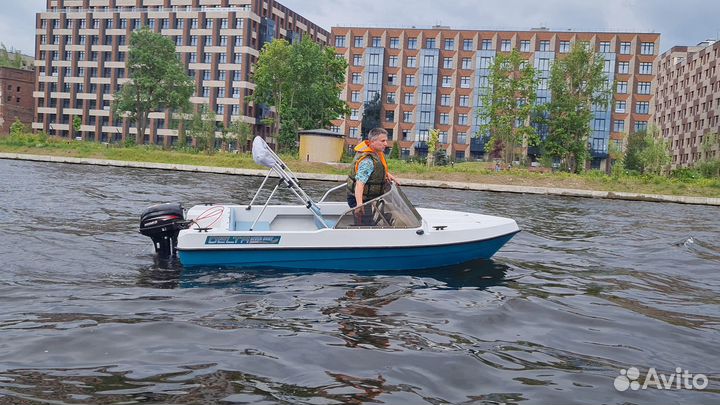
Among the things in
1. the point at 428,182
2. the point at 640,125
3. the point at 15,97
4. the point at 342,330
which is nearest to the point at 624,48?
the point at 640,125

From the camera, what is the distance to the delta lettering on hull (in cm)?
872

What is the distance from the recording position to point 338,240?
356 inches

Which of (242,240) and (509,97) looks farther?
(509,97)

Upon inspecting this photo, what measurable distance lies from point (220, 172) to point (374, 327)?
1571 inches

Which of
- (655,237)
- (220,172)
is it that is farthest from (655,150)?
(655,237)

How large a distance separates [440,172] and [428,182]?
4.62 meters

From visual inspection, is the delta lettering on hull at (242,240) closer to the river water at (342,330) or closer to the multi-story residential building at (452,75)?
the river water at (342,330)

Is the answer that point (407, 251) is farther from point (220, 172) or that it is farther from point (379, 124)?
point (379, 124)

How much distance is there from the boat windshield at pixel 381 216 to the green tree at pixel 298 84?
51640 mm

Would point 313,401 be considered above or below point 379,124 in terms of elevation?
below

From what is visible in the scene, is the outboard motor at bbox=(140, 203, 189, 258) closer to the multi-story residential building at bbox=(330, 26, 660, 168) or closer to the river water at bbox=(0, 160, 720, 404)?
the river water at bbox=(0, 160, 720, 404)

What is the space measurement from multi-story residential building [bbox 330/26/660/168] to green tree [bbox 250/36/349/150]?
34852mm

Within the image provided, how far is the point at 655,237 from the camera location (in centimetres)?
1620

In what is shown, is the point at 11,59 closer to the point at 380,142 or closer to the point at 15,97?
the point at 15,97
